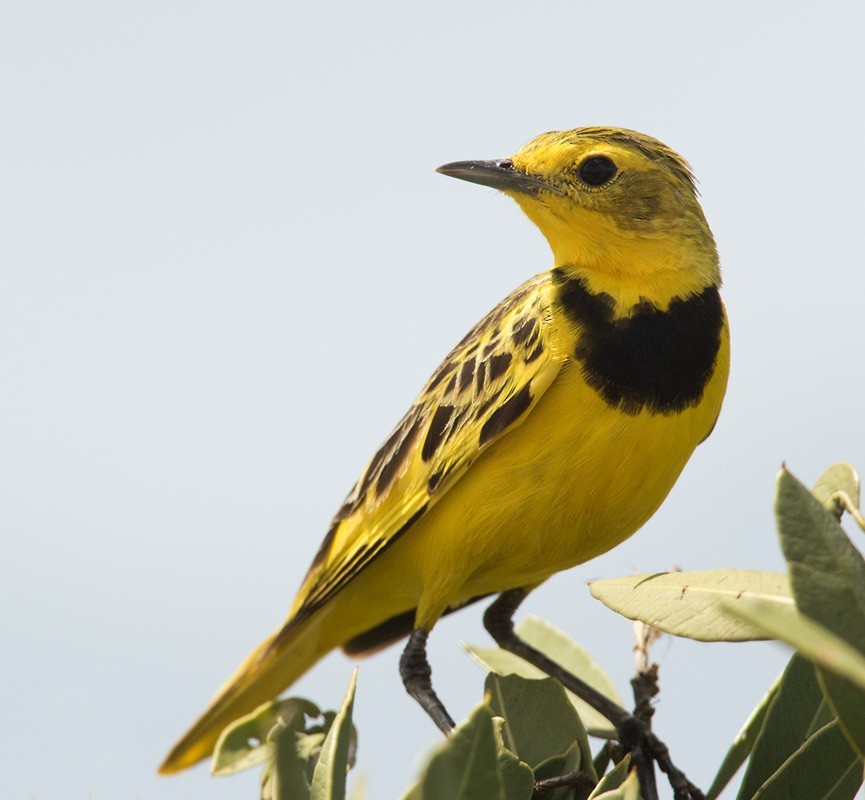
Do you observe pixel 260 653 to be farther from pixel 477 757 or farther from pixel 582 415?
pixel 477 757

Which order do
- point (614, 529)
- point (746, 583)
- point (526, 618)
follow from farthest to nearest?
point (526, 618)
point (614, 529)
point (746, 583)

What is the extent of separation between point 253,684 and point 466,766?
3718 millimetres

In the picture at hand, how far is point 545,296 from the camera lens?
469cm

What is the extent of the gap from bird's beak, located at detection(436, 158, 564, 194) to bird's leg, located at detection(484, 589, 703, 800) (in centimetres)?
176

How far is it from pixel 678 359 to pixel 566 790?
6.25 feet

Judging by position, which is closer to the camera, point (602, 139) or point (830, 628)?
point (830, 628)

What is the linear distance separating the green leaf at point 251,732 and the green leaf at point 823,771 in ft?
4.57

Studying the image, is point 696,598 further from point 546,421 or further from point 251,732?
point 546,421

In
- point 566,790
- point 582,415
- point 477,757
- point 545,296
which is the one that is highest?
point 545,296

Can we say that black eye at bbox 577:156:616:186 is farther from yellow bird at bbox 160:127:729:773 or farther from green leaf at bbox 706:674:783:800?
green leaf at bbox 706:674:783:800

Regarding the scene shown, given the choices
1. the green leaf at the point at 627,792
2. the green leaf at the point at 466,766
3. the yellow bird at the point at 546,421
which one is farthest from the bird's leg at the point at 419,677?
the green leaf at the point at 466,766

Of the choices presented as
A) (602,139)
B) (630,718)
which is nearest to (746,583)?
(630,718)

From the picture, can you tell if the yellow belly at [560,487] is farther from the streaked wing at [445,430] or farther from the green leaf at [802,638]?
the green leaf at [802,638]

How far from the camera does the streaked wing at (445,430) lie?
14.5 ft
